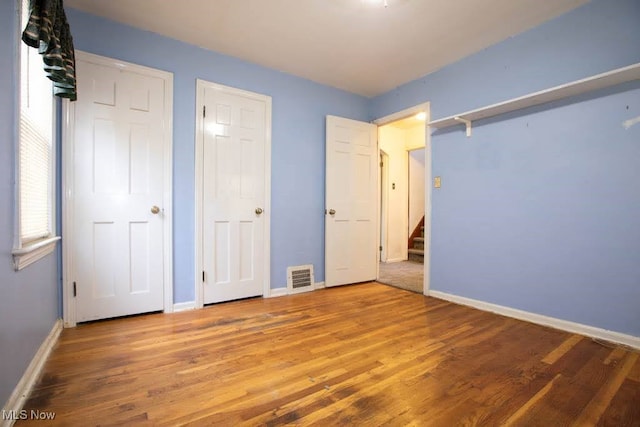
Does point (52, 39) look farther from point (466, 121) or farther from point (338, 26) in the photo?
point (466, 121)

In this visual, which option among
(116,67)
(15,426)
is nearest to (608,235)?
(15,426)

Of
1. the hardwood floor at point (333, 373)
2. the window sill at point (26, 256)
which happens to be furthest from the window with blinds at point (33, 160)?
the hardwood floor at point (333, 373)

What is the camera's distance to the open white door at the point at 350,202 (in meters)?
3.63

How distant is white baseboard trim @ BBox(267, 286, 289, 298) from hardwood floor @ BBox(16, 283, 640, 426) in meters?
0.63

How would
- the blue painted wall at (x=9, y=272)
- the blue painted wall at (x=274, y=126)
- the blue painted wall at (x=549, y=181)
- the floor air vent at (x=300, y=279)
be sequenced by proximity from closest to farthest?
the blue painted wall at (x=9, y=272)
the blue painted wall at (x=549, y=181)
the blue painted wall at (x=274, y=126)
the floor air vent at (x=300, y=279)

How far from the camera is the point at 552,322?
2.40m

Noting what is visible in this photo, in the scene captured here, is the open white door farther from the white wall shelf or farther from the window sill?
the window sill

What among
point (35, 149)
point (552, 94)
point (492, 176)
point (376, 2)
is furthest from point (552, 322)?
point (35, 149)

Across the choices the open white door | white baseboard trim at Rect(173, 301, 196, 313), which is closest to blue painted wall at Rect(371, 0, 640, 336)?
the open white door

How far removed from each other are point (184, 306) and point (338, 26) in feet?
9.66

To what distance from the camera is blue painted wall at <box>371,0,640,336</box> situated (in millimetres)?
2086

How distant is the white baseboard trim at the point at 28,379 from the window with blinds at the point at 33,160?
56 centimetres

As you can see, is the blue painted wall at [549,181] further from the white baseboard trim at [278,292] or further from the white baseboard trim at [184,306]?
the white baseboard trim at [184,306]

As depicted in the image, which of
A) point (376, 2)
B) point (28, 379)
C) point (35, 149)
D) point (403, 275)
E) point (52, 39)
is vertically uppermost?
point (376, 2)
